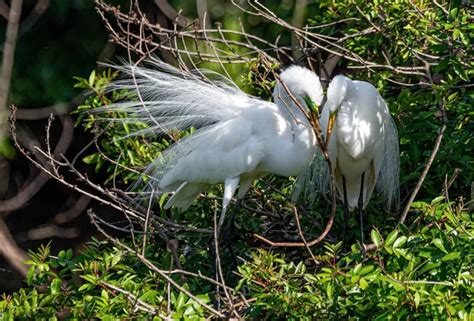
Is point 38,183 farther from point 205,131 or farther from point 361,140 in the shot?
point 361,140

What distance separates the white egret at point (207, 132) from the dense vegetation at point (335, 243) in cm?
9

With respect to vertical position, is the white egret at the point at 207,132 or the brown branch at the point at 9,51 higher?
the brown branch at the point at 9,51

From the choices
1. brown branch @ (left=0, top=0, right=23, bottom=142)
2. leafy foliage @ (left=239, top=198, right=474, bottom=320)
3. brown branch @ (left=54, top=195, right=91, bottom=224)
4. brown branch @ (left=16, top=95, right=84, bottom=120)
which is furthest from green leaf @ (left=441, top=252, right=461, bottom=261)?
brown branch @ (left=54, top=195, right=91, bottom=224)

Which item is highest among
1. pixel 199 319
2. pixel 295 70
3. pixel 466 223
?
pixel 295 70

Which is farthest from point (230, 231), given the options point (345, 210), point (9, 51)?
point (9, 51)

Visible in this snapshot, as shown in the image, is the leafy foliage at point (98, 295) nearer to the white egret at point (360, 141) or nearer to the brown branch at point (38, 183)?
the white egret at point (360, 141)

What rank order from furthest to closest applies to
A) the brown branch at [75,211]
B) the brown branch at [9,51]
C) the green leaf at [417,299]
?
the brown branch at [75,211] < the brown branch at [9,51] < the green leaf at [417,299]

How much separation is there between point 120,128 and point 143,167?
199 millimetres

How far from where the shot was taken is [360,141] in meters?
3.80

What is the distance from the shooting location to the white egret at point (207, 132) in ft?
11.8

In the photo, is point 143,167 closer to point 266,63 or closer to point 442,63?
point 266,63

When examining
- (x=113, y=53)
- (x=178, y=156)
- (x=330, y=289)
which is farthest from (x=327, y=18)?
(x=330, y=289)

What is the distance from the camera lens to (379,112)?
12.3 ft

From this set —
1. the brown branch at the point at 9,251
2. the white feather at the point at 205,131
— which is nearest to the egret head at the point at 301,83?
the white feather at the point at 205,131
